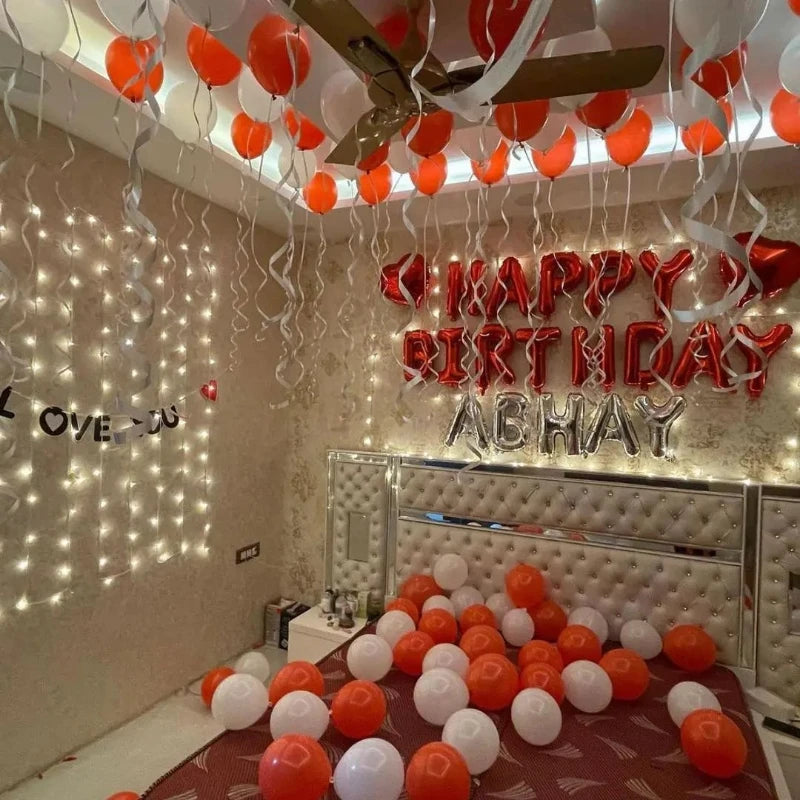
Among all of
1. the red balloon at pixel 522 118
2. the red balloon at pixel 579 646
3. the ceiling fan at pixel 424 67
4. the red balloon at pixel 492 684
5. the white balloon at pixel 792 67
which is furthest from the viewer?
the red balloon at pixel 579 646

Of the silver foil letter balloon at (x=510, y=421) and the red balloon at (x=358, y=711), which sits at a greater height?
the silver foil letter balloon at (x=510, y=421)

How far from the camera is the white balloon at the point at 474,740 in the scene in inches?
73.4

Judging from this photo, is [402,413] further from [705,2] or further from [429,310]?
[705,2]

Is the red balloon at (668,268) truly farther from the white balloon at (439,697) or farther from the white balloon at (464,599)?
the white balloon at (439,697)

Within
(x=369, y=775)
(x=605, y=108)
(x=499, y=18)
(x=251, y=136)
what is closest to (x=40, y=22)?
(x=251, y=136)

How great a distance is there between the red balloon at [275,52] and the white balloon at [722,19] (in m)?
0.88

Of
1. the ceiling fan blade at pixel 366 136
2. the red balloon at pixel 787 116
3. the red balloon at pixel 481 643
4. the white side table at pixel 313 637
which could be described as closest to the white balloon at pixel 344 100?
the ceiling fan blade at pixel 366 136

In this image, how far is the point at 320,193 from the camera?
2.67 meters

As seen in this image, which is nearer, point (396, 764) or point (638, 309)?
point (396, 764)

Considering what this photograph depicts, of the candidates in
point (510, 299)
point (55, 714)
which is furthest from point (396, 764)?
point (510, 299)

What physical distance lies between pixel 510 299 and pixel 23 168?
235cm

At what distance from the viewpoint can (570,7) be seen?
1.26 meters

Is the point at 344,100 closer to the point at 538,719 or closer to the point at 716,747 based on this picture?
the point at 538,719

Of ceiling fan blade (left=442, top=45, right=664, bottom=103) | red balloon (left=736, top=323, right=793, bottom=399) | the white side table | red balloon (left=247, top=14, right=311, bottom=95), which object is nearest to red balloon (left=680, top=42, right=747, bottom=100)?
ceiling fan blade (left=442, top=45, right=664, bottom=103)
